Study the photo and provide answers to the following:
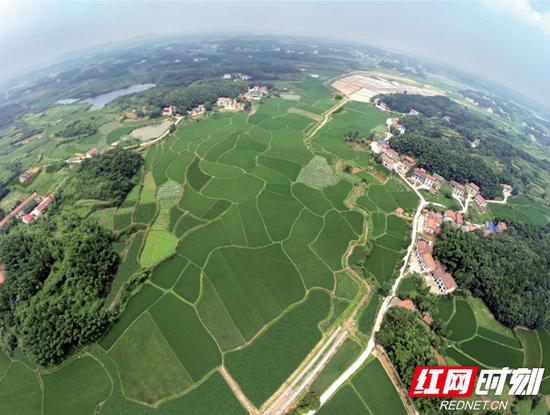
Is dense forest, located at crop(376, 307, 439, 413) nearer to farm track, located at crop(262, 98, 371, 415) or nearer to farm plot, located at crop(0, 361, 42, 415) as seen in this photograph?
farm track, located at crop(262, 98, 371, 415)

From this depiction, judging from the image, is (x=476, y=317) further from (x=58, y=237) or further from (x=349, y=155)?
(x=58, y=237)

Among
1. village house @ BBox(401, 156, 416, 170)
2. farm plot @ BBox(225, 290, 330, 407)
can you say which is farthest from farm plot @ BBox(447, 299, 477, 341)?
village house @ BBox(401, 156, 416, 170)

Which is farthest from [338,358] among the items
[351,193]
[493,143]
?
[493,143]

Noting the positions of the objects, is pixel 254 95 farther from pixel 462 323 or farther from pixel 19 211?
pixel 462 323

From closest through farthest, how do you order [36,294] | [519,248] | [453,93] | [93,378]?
[93,378], [36,294], [519,248], [453,93]

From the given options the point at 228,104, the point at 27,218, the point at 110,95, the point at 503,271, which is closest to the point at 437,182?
the point at 503,271

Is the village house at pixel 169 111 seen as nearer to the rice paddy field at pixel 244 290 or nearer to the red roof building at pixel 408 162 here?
the rice paddy field at pixel 244 290
